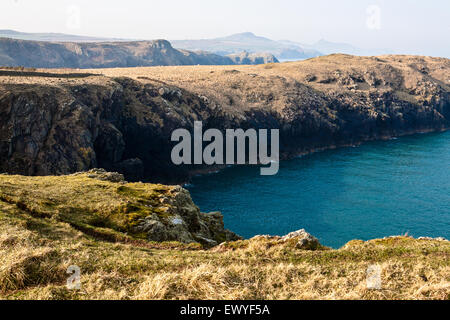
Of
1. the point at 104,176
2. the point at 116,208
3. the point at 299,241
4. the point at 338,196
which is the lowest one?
the point at 338,196

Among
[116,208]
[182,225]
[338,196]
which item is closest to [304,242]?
[182,225]

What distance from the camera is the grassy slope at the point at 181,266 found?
18125 millimetres

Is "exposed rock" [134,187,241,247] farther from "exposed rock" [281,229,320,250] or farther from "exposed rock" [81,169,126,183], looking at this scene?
"exposed rock" [281,229,320,250]

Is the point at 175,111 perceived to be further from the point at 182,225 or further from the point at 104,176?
the point at 182,225

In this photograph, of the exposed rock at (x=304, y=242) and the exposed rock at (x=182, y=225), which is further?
the exposed rock at (x=182, y=225)

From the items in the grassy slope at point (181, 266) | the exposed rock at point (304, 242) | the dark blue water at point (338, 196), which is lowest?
the dark blue water at point (338, 196)

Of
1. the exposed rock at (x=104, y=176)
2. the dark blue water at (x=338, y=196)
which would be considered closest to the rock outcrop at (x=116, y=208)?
the exposed rock at (x=104, y=176)

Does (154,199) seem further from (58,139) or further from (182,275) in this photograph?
(58,139)

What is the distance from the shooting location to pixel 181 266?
71.9ft

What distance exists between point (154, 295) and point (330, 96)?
6201 inches

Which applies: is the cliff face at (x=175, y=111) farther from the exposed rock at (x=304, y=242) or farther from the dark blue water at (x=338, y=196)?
the exposed rock at (x=304, y=242)

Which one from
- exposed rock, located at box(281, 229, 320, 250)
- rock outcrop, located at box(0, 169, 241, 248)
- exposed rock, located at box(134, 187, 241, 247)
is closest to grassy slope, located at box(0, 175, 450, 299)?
rock outcrop, located at box(0, 169, 241, 248)

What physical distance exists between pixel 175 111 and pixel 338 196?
5050 centimetres

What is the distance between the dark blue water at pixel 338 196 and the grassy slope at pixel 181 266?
38.4 meters
